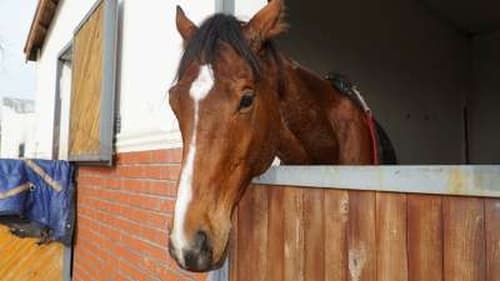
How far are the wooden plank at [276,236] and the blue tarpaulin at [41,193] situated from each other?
3018 millimetres

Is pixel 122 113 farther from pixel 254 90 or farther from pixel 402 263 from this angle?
pixel 402 263

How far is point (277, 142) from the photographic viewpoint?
5.10ft

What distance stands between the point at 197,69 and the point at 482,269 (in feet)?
2.96

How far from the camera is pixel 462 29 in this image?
502 cm

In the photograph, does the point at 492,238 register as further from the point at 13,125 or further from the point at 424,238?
the point at 13,125

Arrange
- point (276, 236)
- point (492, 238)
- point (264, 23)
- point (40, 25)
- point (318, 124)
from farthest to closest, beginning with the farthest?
point (40, 25) < point (318, 124) < point (276, 236) < point (264, 23) < point (492, 238)

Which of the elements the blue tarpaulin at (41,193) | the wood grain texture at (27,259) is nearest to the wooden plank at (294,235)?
the blue tarpaulin at (41,193)

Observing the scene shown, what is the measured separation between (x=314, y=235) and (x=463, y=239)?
0.52 m

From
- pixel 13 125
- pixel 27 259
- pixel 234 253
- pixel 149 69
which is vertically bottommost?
pixel 27 259

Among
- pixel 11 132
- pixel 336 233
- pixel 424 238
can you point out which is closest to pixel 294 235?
pixel 336 233

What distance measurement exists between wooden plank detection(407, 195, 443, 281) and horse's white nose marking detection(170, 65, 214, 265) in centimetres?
56

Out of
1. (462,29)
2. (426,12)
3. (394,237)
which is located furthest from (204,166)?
(462,29)

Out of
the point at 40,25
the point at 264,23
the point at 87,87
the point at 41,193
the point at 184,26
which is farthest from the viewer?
the point at 40,25

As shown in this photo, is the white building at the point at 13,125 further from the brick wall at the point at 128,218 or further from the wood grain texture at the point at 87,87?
the brick wall at the point at 128,218
